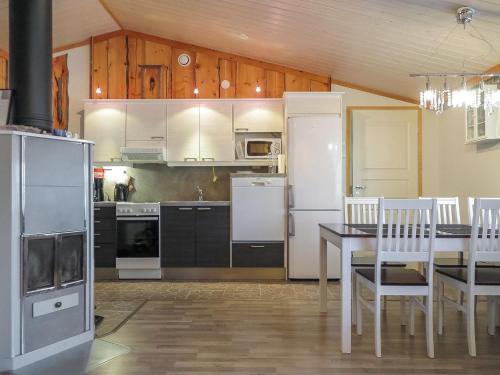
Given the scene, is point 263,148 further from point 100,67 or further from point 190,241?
point 100,67

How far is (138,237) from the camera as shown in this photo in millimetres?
4965

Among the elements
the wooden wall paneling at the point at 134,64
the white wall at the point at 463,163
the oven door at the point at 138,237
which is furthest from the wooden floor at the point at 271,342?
the wooden wall paneling at the point at 134,64

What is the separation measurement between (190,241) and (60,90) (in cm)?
250

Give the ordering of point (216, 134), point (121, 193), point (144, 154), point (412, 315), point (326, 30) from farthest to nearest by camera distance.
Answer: point (121, 193) < point (216, 134) < point (144, 154) < point (326, 30) < point (412, 315)

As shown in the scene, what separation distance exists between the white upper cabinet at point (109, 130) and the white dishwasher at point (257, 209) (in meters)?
1.56

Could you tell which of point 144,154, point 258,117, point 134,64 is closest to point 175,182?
Answer: point 144,154

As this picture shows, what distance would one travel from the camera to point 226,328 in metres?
3.16

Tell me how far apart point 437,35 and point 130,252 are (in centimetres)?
387

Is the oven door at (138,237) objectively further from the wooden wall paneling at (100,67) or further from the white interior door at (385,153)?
the white interior door at (385,153)

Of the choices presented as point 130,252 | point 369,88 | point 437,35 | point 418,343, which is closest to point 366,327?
point 418,343

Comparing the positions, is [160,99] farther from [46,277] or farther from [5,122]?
[46,277]

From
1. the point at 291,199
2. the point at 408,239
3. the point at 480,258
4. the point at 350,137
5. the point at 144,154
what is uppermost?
the point at 350,137

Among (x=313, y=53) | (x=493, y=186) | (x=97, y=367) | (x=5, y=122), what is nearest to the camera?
(x=97, y=367)

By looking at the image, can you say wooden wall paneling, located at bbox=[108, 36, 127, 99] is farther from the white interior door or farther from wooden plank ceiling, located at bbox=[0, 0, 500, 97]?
the white interior door
